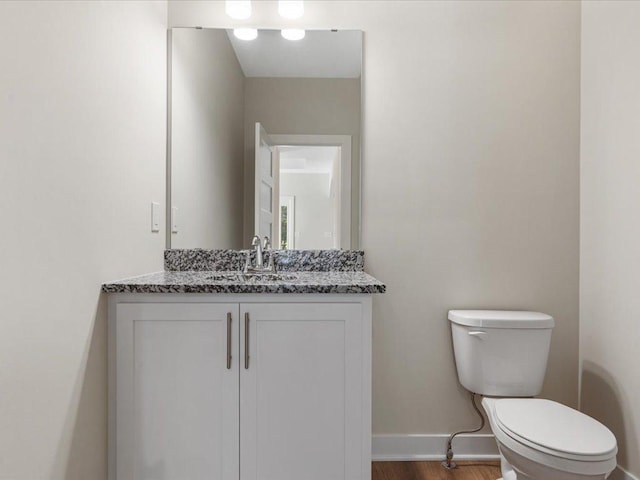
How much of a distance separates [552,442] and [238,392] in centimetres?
97

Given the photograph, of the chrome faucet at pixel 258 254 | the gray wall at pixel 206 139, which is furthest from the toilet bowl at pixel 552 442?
the gray wall at pixel 206 139

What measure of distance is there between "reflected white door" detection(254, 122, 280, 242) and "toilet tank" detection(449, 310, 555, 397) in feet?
3.19

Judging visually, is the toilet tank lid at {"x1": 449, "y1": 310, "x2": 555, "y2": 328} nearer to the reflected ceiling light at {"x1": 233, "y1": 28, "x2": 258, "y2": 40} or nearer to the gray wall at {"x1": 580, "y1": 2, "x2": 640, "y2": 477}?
the gray wall at {"x1": 580, "y1": 2, "x2": 640, "y2": 477}

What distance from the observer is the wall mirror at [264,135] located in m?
1.83

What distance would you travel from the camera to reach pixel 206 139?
1.86 m

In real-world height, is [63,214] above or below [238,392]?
above

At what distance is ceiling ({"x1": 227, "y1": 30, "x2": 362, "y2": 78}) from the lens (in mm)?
1829

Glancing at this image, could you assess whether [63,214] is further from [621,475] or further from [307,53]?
[621,475]

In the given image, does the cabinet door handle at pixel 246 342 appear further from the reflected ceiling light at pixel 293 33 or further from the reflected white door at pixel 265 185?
the reflected ceiling light at pixel 293 33

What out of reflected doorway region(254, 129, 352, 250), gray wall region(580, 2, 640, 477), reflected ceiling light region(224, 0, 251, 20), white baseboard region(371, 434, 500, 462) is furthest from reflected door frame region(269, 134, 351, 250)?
gray wall region(580, 2, 640, 477)

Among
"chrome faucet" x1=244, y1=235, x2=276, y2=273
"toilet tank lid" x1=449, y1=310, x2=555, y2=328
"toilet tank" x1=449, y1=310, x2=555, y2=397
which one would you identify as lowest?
"toilet tank" x1=449, y1=310, x2=555, y2=397

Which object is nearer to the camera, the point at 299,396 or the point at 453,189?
the point at 299,396

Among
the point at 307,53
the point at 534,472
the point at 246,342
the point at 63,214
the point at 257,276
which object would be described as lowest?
the point at 534,472

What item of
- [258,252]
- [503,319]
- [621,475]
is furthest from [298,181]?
[621,475]
